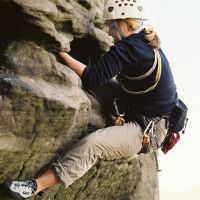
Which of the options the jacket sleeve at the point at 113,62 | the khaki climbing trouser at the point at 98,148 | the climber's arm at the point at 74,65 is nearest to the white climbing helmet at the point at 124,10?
the jacket sleeve at the point at 113,62

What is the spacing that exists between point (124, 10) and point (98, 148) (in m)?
2.36

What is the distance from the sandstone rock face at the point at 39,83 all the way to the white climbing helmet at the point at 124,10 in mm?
366

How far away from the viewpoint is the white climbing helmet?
7629 millimetres

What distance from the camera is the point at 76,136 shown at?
332 inches

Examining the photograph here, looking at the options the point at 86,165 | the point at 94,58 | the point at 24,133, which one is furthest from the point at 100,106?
the point at 24,133

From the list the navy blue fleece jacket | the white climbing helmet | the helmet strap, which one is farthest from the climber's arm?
the white climbing helmet

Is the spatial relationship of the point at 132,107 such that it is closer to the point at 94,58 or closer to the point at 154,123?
the point at 154,123

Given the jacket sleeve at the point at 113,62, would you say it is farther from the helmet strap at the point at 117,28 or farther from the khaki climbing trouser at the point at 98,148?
the khaki climbing trouser at the point at 98,148

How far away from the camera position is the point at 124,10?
25.1 ft

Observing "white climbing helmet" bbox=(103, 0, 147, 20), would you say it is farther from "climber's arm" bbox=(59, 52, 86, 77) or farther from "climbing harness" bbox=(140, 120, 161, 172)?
"climbing harness" bbox=(140, 120, 161, 172)

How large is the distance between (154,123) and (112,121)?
41.4 inches

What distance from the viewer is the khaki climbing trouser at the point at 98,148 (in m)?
7.61

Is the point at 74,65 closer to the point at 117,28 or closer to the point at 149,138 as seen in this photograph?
the point at 117,28

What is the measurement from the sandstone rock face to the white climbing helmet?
1.20 ft
